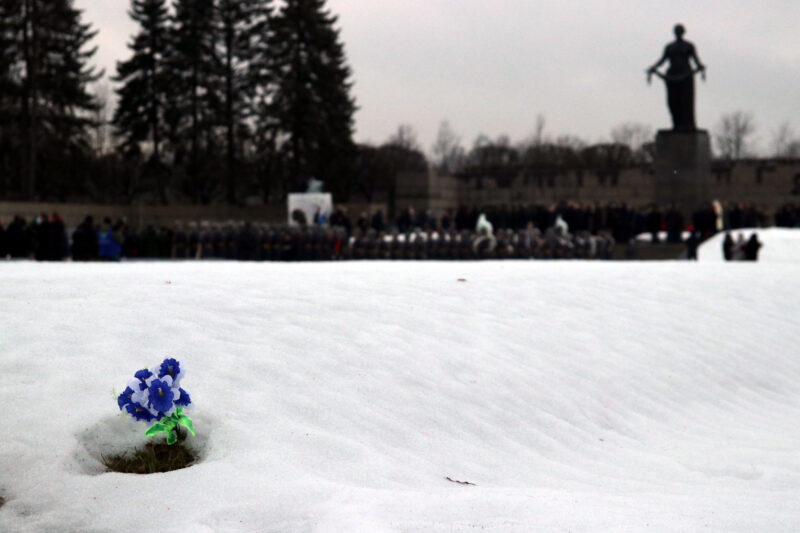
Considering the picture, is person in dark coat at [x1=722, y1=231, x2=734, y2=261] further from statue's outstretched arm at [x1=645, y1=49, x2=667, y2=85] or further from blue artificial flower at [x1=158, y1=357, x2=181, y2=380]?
blue artificial flower at [x1=158, y1=357, x2=181, y2=380]

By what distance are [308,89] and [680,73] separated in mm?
24674

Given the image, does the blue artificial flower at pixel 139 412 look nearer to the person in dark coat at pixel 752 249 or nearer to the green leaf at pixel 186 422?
the green leaf at pixel 186 422

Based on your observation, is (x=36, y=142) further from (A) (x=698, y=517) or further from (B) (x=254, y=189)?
(A) (x=698, y=517)

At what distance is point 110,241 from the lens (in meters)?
28.4

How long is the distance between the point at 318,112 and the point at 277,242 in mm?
27454

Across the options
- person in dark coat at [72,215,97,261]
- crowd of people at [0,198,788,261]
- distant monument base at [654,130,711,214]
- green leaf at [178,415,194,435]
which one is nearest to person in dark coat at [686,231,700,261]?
crowd of people at [0,198,788,261]

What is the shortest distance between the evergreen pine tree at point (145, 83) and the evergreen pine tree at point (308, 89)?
588 centimetres

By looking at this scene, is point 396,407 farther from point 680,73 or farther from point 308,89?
point 308,89

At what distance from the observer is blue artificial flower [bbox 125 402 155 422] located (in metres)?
6.09

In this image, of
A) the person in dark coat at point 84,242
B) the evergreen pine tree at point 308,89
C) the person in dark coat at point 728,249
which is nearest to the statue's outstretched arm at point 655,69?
the person in dark coat at point 728,249

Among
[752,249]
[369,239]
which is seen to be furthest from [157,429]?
[752,249]

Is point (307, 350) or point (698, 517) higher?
point (307, 350)

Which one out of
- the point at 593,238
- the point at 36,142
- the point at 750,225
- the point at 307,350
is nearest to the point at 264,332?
the point at 307,350

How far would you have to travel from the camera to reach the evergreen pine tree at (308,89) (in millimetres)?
51750
